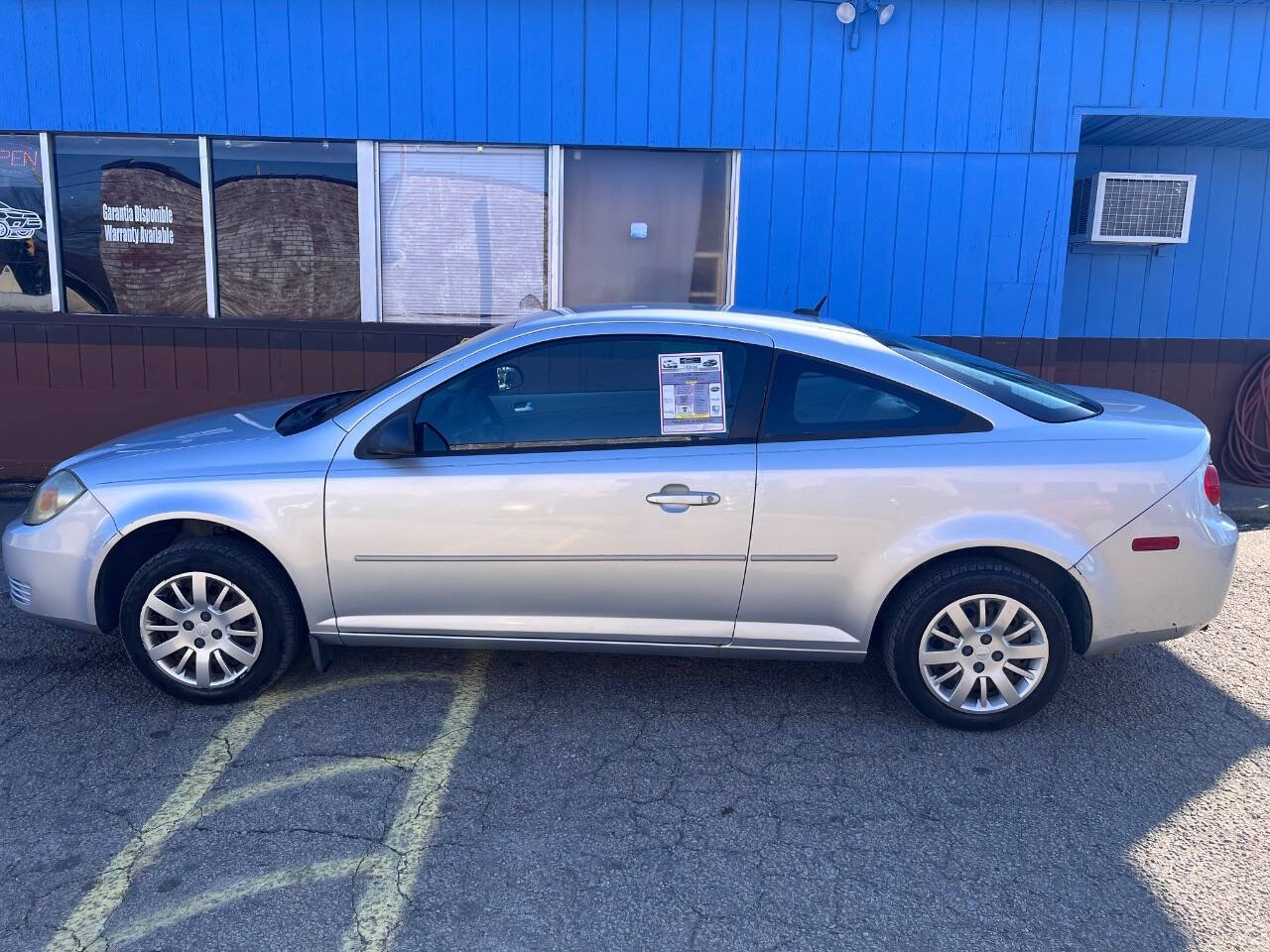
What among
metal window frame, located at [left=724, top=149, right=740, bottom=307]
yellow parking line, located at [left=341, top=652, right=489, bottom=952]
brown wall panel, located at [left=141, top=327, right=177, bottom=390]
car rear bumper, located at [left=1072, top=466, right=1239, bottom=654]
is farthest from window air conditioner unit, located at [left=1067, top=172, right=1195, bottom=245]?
brown wall panel, located at [left=141, top=327, right=177, bottom=390]

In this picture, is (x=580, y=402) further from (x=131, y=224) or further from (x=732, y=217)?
(x=131, y=224)

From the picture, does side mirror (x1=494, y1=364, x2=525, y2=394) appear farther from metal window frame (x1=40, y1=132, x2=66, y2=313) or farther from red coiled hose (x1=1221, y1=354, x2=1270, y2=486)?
red coiled hose (x1=1221, y1=354, x2=1270, y2=486)

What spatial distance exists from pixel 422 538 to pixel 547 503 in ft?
1.66

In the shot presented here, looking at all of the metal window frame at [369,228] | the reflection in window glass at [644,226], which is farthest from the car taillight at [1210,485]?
the metal window frame at [369,228]

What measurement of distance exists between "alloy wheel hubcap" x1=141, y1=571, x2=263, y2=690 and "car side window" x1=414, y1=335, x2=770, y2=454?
40.0 inches

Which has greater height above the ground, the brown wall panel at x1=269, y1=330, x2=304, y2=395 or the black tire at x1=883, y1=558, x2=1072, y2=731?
the brown wall panel at x1=269, y1=330, x2=304, y2=395

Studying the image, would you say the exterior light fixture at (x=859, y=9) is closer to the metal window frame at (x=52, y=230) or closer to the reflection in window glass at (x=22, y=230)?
the metal window frame at (x=52, y=230)

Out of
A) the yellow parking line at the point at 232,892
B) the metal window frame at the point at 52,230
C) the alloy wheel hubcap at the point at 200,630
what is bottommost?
the yellow parking line at the point at 232,892

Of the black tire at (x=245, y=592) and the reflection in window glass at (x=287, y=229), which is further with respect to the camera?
the reflection in window glass at (x=287, y=229)

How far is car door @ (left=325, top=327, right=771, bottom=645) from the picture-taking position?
3.84m

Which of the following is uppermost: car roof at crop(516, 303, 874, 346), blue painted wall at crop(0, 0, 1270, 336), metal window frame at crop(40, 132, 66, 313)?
blue painted wall at crop(0, 0, 1270, 336)

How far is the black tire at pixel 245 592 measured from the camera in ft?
13.1

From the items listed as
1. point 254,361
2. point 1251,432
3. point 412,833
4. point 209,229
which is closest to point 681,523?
point 412,833

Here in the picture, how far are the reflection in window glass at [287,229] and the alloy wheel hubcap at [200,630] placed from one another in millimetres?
4149
